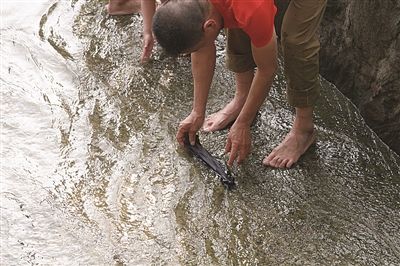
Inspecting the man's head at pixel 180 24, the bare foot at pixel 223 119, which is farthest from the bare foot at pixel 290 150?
the man's head at pixel 180 24

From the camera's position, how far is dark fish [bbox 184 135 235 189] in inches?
114

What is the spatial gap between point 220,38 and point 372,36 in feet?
3.36

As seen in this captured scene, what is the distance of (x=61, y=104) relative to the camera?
11.3 feet

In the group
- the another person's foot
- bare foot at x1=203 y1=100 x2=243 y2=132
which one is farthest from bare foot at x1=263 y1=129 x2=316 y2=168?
the another person's foot

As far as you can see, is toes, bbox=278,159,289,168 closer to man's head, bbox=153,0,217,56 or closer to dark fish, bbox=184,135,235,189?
dark fish, bbox=184,135,235,189

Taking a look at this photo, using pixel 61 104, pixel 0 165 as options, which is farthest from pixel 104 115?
pixel 0 165

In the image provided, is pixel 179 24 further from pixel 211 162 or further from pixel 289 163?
pixel 289 163

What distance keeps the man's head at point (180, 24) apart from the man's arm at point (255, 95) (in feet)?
0.89

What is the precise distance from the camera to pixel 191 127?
294 cm

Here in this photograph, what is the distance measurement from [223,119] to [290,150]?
383 mm

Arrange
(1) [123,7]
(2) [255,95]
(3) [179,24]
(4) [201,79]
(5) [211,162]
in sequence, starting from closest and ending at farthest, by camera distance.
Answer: (3) [179,24] → (2) [255,95] → (4) [201,79] → (5) [211,162] → (1) [123,7]

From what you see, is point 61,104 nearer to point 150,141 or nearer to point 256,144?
point 150,141

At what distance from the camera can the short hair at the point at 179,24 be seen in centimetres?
229

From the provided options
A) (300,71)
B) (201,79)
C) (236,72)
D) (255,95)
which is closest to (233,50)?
(236,72)
